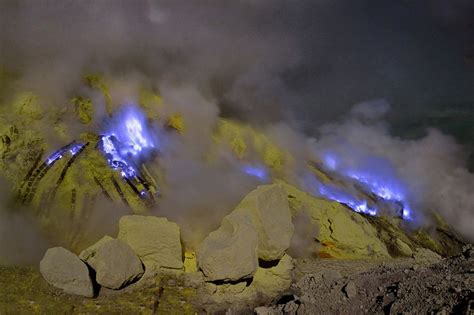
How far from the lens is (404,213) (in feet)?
63.7

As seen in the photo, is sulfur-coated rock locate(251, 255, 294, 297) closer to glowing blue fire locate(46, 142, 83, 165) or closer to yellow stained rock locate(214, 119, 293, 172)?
glowing blue fire locate(46, 142, 83, 165)

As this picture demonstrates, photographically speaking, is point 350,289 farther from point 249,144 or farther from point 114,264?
point 249,144

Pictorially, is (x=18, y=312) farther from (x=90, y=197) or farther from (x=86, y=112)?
(x=86, y=112)

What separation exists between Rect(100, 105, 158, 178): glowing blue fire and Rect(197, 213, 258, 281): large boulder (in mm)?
4664

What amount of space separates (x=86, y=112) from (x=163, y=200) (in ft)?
12.3

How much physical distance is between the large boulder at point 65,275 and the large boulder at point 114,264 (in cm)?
24

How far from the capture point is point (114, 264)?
6.74m

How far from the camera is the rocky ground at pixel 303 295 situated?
14.1ft

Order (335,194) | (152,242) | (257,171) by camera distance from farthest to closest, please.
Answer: (335,194)
(257,171)
(152,242)

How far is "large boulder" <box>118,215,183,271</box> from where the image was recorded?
24.7ft

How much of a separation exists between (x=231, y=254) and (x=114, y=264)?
188 cm

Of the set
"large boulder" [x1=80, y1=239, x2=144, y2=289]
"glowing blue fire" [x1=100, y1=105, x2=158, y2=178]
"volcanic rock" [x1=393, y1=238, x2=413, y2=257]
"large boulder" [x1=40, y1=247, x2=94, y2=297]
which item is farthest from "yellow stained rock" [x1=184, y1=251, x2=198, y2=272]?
"volcanic rock" [x1=393, y1=238, x2=413, y2=257]

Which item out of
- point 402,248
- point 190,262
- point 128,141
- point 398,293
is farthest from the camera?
point 402,248

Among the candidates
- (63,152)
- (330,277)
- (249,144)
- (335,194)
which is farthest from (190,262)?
(335,194)
